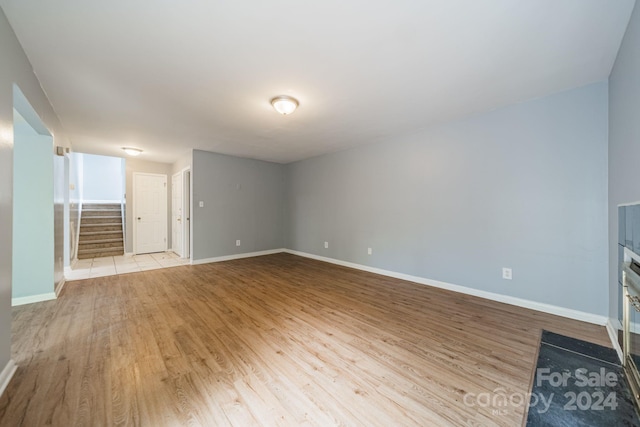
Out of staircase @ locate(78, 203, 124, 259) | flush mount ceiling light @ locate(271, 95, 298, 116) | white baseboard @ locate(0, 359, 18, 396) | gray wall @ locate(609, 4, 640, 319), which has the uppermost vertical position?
flush mount ceiling light @ locate(271, 95, 298, 116)

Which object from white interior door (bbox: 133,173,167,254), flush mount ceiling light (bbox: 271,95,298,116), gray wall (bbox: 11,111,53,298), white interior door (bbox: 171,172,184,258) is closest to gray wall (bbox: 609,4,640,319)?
flush mount ceiling light (bbox: 271,95,298,116)

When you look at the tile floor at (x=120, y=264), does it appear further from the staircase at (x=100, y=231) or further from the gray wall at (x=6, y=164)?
the gray wall at (x=6, y=164)

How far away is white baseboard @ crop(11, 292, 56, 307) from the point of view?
287 centimetres

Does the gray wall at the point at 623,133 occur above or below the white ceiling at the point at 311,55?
below

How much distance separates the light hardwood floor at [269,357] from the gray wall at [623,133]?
3.17ft

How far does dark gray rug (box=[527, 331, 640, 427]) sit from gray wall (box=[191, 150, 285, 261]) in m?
5.38

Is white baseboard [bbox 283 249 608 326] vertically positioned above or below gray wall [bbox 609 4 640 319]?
below

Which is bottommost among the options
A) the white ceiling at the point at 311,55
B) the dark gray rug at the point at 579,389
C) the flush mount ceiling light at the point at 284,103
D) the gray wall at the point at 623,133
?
the dark gray rug at the point at 579,389

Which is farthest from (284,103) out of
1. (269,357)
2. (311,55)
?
(269,357)

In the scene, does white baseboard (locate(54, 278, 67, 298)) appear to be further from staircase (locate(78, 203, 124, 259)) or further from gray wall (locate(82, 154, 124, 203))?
gray wall (locate(82, 154, 124, 203))

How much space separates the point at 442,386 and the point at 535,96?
317cm

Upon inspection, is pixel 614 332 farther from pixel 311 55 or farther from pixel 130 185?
pixel 130 185

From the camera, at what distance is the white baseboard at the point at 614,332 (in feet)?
6.23

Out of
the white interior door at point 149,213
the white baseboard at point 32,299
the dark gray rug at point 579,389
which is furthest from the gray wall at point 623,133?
the white interior door at point 149,213
